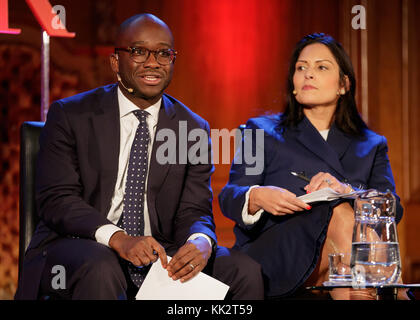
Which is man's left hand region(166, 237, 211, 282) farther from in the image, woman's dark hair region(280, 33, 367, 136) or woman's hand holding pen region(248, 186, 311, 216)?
woman's dark hair region(280, 33, 367, 136)

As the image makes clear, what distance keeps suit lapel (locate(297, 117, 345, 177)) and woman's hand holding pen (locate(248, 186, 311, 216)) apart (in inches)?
12.9

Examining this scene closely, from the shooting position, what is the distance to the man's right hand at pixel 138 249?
1.77 meters

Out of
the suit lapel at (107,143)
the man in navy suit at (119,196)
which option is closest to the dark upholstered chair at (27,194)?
the man in navy suit at (119,196)

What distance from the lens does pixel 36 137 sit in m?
2.16

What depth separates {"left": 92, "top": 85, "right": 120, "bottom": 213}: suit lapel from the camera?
2.03m

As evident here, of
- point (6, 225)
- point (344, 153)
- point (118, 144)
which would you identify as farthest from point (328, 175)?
point (6, 225)

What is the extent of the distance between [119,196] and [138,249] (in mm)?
353

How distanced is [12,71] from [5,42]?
16 centimetres

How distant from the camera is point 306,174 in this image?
8.02ft

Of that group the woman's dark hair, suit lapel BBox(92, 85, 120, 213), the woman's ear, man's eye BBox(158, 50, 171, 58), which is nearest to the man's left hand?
suit lapel BBox(92, 85, 120, 213)

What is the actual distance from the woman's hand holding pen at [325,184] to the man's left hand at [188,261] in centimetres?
57

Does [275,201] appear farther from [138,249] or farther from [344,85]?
[344,85]

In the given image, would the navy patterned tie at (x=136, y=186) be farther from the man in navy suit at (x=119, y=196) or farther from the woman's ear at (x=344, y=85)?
the woman's ear at (x=344, y=85)

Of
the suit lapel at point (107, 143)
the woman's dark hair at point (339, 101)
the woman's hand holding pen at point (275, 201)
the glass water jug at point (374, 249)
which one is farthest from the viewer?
the woman's dark hair at point (339, 101)
